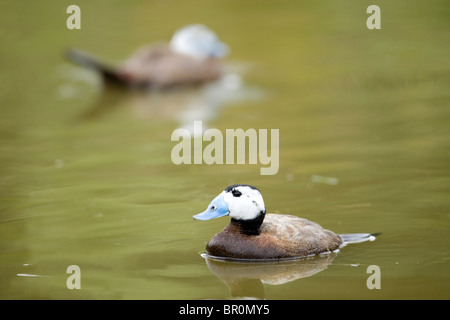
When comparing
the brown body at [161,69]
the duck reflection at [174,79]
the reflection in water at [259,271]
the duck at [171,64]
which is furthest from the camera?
the brown body at [161,69]

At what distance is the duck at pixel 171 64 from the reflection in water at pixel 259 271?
25.5ft

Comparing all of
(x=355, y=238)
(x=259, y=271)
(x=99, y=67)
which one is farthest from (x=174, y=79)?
(x=259, y=271)

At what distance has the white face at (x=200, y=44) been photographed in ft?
49.9

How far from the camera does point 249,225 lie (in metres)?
6.75

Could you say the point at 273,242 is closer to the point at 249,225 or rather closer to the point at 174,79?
the point at 249,225

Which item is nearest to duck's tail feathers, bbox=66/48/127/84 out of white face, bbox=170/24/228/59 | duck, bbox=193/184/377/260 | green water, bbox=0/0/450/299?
green water, bbox=0/0/450/299

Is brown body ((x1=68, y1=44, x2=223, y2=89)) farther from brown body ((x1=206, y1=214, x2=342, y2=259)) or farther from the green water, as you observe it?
brown body ((x1=206, y1=214, x2=342, y2=259))

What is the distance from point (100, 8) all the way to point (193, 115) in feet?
21.6

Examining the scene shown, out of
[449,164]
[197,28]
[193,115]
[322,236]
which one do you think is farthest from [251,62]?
[322,236]

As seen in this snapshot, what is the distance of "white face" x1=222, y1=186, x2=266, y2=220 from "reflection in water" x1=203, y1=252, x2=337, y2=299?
356 mm

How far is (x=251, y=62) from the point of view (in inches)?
611

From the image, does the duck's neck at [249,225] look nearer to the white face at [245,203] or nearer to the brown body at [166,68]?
the white face at [245,203]

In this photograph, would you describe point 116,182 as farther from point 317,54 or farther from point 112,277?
point 317,54

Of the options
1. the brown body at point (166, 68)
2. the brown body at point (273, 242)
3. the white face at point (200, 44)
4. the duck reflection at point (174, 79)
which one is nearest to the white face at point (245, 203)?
the brown body at point (273, 242)
